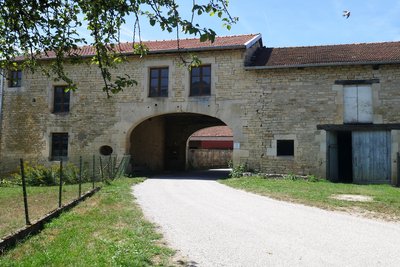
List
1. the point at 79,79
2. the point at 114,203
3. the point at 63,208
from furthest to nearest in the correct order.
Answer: the point at 79,79 < the point at 114,203 < the point at 63,208

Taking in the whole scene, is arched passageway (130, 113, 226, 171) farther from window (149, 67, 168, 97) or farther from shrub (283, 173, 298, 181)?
shrub (283, 173, 298, 181)

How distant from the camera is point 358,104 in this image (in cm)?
1451

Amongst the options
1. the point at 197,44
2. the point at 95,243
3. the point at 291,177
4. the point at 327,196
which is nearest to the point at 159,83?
the point at 197,44

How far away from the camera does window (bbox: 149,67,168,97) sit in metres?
16.7

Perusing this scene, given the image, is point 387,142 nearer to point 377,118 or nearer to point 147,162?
point 377,118

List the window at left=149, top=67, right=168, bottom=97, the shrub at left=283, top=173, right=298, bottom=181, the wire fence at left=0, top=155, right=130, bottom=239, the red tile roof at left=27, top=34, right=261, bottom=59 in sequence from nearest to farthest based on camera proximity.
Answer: the wire fence at left=0, top=155, right=130, bottom=239
the shrub at left=283, top=173, right=298, bottom=181
the red tile roof at left=27, top=34, right=261, bottom=59
the window at left=149, top=67, right=168, bottom=97

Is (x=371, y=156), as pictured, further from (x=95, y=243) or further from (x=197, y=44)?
(x=95, y=243)

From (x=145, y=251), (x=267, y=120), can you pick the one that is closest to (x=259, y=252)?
(x=145, y=251)

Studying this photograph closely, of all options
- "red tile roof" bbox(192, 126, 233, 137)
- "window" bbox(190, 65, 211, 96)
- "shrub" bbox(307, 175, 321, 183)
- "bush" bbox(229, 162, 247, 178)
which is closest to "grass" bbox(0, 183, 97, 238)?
"bush" bbox(229, 162, 247, 178)

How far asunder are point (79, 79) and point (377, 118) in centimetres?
1282

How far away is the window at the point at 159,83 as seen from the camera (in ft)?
54.7

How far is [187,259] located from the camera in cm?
448

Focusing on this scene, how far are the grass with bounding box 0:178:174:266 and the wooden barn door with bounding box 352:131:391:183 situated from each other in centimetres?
1002

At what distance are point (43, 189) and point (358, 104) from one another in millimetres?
11685
